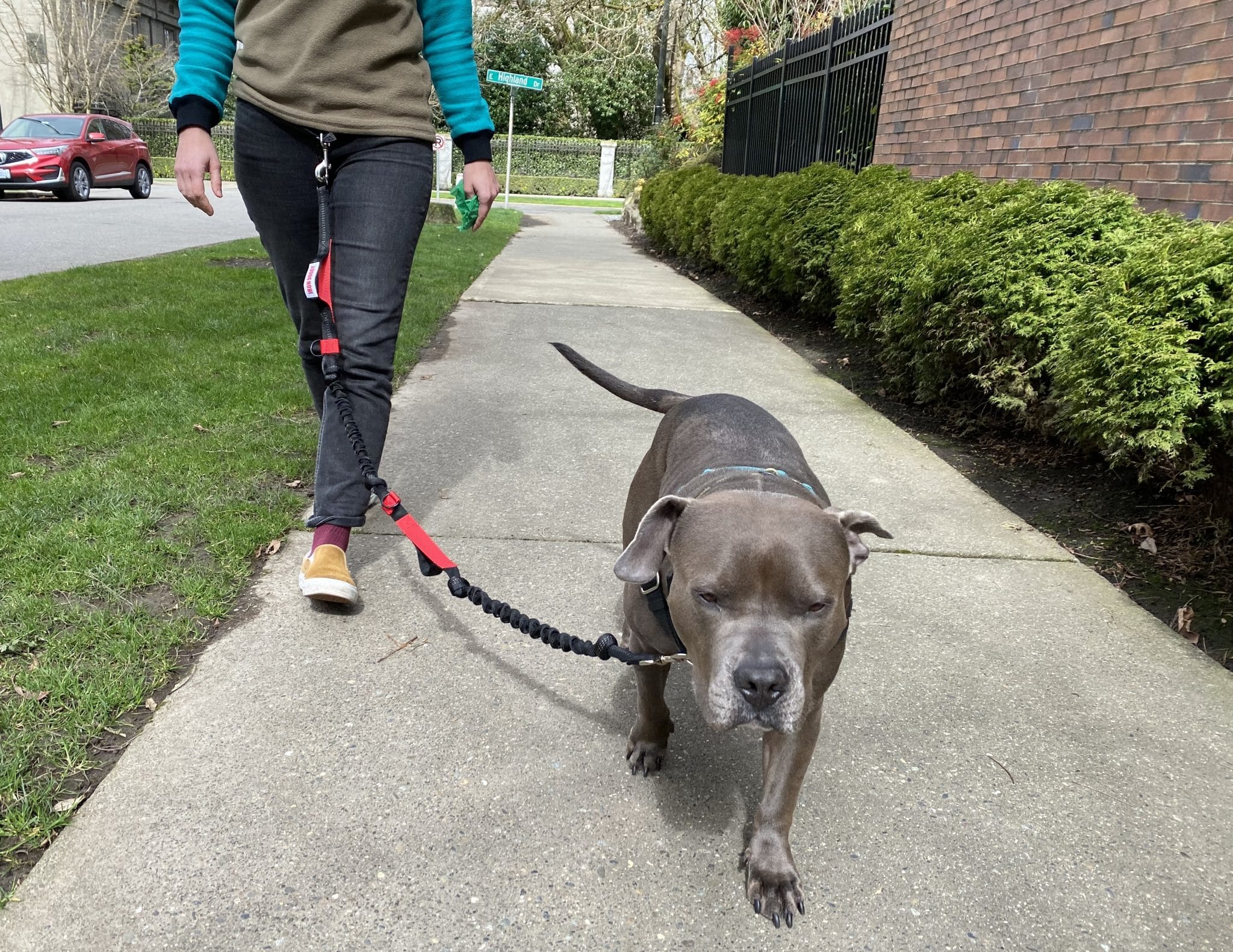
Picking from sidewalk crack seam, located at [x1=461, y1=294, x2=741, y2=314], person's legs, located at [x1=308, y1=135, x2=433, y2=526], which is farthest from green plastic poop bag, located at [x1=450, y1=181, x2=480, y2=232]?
sidewalk crack seam, located at [x1=461, y1=294, x2=741, y2=314]

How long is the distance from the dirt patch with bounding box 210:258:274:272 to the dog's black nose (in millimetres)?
9236

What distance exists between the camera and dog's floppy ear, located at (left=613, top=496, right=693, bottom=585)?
1969mm

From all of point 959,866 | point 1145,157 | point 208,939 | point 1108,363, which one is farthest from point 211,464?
point 1145,157

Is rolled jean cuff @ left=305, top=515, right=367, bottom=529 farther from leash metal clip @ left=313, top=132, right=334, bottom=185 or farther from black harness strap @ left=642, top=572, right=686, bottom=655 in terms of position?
black harness strap @ left=642, top=572, right=686, bottom=655

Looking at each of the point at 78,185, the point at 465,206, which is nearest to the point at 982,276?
the point at 465,206

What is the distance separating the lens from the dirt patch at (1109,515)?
3311 mm

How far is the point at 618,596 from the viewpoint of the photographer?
321cm

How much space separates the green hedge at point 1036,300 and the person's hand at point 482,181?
2553 mm

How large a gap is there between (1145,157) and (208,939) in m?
5.60

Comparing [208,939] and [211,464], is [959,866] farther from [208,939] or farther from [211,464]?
[211,464]

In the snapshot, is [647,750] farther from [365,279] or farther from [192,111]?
[192,111]

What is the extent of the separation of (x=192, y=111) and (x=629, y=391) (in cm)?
171

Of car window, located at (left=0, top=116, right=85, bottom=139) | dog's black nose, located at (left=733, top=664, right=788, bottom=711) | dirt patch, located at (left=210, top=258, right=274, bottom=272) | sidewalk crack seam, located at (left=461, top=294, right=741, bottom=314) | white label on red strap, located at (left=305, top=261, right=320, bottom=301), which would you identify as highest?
car window, located at (left=0, top=116, right=85, bottom=139)

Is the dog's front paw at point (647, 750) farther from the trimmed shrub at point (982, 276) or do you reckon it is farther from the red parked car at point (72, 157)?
the red parked car at point (72, 157)
